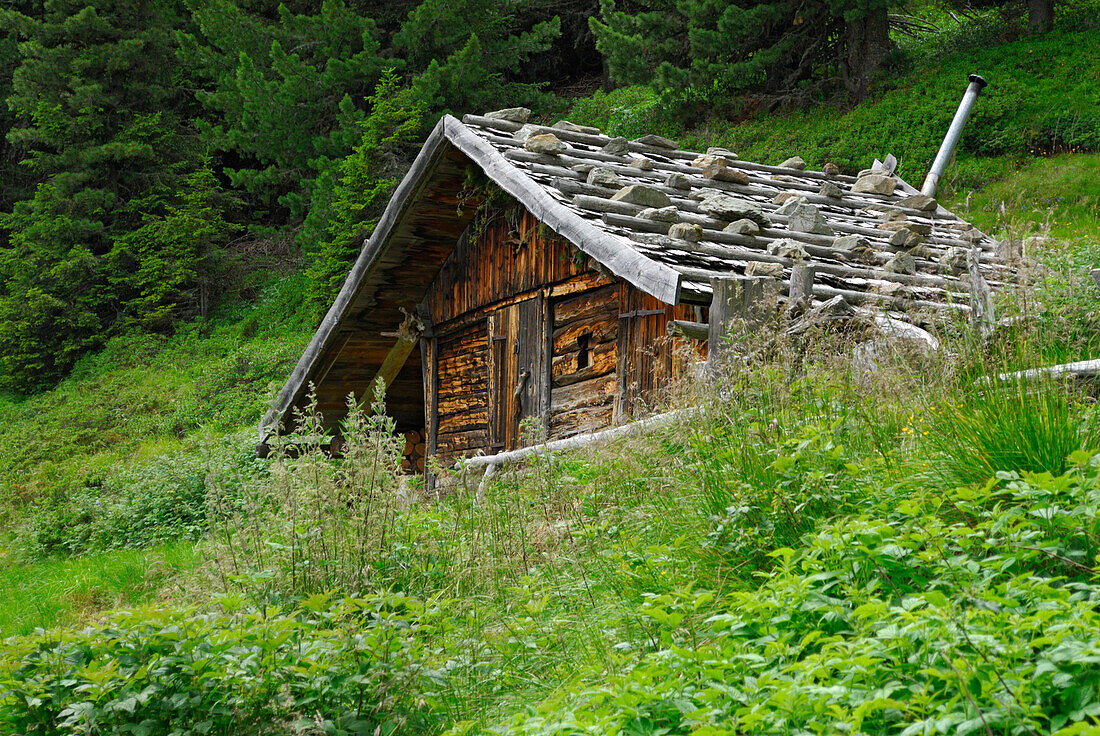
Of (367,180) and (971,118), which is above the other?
(971,118)

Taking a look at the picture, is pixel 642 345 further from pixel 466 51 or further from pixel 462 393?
pixel 466 51

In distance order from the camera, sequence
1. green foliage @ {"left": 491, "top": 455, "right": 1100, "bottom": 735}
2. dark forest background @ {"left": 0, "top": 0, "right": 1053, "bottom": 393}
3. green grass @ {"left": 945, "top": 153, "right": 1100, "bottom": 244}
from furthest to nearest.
Result: dark forest background @ {"left": 0, "top": 0, "right": 1053, "bottom": 393}, green grass @ {"left": 945, "top": 153, "right": 1100, "bottom": 244}, green foliage @ {"left": 491, "top": 455, "right": 1100, "bottom": 735}

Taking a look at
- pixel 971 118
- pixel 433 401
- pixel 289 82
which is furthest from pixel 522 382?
pixel 289 82

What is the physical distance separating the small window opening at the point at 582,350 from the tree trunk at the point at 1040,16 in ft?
49.2

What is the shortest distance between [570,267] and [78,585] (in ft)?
19.3

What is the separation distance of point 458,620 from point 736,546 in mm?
1384

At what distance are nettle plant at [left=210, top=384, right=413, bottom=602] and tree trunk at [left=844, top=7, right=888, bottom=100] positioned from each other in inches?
629

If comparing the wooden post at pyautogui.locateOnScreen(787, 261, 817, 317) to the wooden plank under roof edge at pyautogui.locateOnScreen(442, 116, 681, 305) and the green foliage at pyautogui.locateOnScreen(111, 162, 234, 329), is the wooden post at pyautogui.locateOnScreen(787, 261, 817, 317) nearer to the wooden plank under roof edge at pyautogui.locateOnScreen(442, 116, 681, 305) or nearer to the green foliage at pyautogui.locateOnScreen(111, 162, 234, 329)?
the wooden plank under roof edge at pyautogui.locateOnScreen(442, 116, 681, 305)

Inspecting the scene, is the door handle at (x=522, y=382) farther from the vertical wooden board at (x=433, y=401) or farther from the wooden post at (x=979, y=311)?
the wooden post at (x=979, y=311)

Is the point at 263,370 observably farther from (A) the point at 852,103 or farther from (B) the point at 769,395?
(B) the point at 769,395

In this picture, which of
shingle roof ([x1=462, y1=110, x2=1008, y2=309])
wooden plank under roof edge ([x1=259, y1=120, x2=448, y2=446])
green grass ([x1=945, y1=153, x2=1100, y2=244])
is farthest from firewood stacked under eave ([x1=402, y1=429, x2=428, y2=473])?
green grass ([x1=945, y1=153, x2=1100, y2=244])

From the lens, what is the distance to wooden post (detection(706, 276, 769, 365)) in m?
4.62

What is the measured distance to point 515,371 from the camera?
7.82 meters

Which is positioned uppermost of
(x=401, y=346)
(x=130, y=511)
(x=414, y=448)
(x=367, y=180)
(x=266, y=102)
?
(x=266, y=102)
